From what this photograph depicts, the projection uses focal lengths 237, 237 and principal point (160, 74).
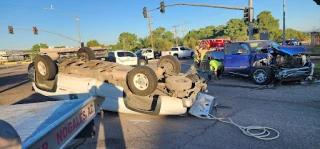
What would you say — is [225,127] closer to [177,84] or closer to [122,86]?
[177,84]

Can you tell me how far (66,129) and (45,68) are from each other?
4.68m

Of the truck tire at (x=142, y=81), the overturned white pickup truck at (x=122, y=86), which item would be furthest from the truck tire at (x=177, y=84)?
the truck tire at (x=142, y=81)

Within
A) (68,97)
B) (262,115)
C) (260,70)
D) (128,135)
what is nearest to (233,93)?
(260,70)

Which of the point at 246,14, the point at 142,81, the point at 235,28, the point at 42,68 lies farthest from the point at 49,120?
the point at 235,28

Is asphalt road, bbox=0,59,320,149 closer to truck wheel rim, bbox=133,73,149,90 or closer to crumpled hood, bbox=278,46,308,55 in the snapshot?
truck wheel rim, bbox=133,73,149,90

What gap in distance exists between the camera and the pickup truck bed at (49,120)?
1696 mm

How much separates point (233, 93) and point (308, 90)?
91.3 inches

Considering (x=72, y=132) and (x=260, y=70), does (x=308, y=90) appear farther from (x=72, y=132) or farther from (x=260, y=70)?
(x=72, y=132)

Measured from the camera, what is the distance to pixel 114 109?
5559 mm

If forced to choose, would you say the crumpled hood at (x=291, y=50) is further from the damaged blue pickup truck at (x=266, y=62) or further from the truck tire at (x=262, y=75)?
the truck tire at (x=262, y=75)

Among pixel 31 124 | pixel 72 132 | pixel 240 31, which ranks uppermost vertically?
pixel 240 31

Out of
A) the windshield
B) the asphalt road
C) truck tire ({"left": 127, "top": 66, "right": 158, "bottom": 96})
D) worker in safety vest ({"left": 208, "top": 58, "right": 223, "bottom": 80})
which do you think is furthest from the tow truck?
the windshield

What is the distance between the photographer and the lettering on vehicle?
1.71 metres

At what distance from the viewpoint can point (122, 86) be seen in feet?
18.1
